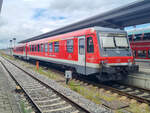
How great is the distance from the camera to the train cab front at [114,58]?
8562mm

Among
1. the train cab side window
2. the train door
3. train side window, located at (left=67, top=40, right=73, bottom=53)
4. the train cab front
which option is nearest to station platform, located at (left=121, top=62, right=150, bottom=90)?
the train cab front

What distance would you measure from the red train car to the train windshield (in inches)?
334

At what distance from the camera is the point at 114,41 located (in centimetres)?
930

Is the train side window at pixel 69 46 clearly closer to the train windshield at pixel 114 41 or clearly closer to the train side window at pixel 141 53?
the train windshield at pixel 114 41

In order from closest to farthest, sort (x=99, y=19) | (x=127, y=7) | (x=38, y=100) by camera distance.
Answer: (x=38, y=100)
(x=127, y=7)
(x=99, y=19)

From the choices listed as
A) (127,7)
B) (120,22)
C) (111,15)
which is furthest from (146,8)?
(120,22)

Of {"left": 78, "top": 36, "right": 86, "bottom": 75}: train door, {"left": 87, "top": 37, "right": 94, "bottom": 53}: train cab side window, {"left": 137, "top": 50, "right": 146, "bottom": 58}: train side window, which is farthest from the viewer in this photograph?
{"left": 137, "top": 50, "right": 146, "bottom": 58}: train side window

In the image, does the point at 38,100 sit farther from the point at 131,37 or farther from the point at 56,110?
the point at 131,37

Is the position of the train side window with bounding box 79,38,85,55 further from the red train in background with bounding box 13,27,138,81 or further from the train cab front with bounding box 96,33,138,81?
the train cab front with bounding box 96,33,138,81

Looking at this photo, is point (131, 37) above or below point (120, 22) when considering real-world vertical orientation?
below

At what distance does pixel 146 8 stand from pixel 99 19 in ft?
17.4

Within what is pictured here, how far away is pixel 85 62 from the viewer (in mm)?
9641

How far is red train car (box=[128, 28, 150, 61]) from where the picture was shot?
56.5ft

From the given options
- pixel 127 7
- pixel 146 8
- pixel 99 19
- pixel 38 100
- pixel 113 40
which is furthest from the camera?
pixel 99 19
